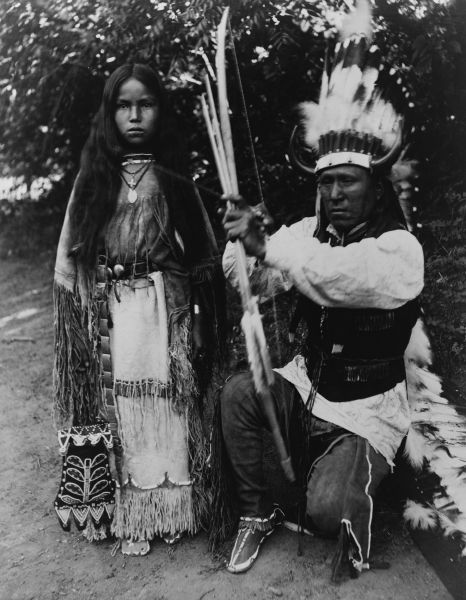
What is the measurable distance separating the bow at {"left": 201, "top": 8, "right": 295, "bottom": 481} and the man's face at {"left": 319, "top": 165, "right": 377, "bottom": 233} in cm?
42

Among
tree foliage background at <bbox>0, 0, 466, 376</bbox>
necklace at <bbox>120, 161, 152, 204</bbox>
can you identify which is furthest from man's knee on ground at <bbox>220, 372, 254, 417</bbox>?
tree foliage background at <bbox>0, 0, 466, 376</bbox>

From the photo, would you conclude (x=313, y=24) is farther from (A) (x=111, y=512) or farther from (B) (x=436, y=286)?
(A) (x=111, y=512)

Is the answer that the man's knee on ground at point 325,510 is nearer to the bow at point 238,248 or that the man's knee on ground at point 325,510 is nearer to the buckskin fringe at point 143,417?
the bow at point 238,248

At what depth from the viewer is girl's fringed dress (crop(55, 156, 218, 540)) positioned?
2500mm

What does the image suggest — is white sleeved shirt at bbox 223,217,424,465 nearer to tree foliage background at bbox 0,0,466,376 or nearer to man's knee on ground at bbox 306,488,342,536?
man's knee on ground at bbox 306,488,342,536

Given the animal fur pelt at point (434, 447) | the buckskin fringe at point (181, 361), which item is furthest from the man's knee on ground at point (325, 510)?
the buckskin fringe at point (181, 361)

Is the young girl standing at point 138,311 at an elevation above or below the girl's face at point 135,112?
below

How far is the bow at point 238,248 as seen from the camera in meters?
2.02

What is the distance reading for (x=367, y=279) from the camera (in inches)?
82.8

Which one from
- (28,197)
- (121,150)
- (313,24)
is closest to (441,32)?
(313,24)

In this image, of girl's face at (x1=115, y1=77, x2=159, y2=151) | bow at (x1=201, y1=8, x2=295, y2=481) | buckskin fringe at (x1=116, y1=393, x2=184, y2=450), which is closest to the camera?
bow at (x1=201, y1=8, x2=295, y2=481)

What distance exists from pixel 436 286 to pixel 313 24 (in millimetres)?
1472

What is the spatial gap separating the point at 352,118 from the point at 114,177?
98 centimetres

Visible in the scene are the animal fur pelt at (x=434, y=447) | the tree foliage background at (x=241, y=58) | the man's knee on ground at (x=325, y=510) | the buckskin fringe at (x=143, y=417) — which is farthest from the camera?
the tree foliage background at (x=241, y=58)
